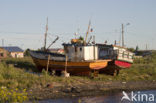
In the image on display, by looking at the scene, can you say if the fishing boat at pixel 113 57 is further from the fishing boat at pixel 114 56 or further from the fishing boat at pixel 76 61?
the fishing boat at pixel 76 61

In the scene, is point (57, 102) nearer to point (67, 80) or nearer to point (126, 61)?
point (67, 80)

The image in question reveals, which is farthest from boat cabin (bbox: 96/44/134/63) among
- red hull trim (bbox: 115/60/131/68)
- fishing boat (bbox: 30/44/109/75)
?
fishing boat (bbox: 30/44/109/75)

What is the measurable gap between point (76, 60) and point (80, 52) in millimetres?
1300

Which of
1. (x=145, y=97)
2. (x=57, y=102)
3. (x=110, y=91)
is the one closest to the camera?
(x=57, y=102)

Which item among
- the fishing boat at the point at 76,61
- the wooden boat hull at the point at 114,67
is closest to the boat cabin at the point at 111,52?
the wooden boat hull at the point at 114,67

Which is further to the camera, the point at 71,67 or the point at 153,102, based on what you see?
the point at 71,67

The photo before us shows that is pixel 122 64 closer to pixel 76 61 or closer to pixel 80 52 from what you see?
pixel 80 52

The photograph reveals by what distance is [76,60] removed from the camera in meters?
28.8

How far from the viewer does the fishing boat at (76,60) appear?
28.7 m

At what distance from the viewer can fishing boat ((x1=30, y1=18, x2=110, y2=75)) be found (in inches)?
1129

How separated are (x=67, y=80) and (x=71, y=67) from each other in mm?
3611

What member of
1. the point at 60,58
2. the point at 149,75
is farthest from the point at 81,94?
the point at 149,75

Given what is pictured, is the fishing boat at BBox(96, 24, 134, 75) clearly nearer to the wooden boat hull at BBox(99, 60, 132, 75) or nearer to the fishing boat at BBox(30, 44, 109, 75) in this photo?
the wooden boat hull at BBox(99, 60, 132, 75)

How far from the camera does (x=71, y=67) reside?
2897 centimetres
